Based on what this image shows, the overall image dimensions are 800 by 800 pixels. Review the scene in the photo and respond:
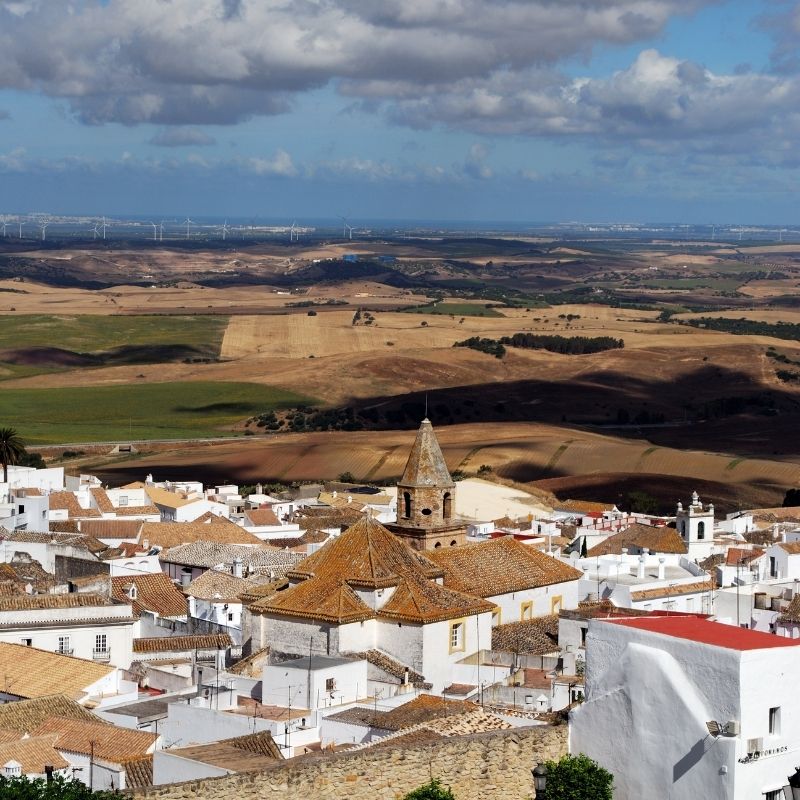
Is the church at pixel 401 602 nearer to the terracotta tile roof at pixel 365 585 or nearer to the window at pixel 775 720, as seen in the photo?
the terracotta tile roof at pixel 365 585

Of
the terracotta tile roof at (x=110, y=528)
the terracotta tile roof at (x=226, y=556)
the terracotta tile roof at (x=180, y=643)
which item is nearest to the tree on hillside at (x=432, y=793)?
the terracotta tile roof at (x=180, y=643)

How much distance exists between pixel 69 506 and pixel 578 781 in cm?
3839

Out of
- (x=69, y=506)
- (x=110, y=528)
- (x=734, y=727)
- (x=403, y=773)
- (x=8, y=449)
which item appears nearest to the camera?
(x=734, y=727)

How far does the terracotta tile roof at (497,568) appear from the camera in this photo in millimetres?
33094

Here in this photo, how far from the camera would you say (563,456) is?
86.8 m

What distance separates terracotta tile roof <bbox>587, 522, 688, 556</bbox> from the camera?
45.5 m

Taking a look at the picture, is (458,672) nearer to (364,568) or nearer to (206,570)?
(364,568)

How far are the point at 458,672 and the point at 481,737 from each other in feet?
46.9

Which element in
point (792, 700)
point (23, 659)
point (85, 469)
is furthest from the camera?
point (85, 469)

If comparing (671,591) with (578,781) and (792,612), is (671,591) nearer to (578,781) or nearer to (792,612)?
(792,612)

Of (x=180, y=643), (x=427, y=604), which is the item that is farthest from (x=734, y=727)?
(x=180, y=643)

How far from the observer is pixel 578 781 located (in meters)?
15.3

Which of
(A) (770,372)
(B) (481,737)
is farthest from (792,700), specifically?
(A) (770,372)

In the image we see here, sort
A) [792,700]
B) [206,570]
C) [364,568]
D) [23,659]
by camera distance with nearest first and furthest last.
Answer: [792,700] < [23,659] < [364,568] < [206,570]
